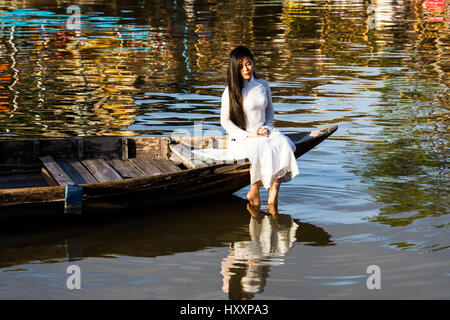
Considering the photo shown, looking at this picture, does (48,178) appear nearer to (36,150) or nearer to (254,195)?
(36,150)

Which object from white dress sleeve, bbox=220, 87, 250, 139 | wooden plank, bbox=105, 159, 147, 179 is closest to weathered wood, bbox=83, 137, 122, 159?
wooden plank, bbox=105, 159, 147, 179

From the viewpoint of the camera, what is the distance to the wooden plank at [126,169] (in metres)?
8.04

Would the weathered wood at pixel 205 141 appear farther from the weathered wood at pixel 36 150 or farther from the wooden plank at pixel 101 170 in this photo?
the weathered wood at pixel 36 150

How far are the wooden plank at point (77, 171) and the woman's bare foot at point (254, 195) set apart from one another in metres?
1.69

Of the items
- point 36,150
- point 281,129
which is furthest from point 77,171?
point 281,129

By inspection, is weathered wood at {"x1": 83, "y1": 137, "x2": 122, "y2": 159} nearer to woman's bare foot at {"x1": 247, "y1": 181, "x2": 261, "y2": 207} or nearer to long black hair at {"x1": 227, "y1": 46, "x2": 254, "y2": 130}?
long black hair at {"x1": 227, "y1": 46, "x2": 254, "y2": 130}

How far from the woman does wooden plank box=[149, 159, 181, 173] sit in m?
0.68

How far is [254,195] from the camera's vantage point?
803 cm

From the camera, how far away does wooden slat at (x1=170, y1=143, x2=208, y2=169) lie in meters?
8.05

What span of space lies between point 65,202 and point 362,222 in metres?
3.08

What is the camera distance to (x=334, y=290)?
19.8 feet

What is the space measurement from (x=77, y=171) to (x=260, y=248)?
2.34 meters

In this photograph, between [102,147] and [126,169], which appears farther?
[102,147]
